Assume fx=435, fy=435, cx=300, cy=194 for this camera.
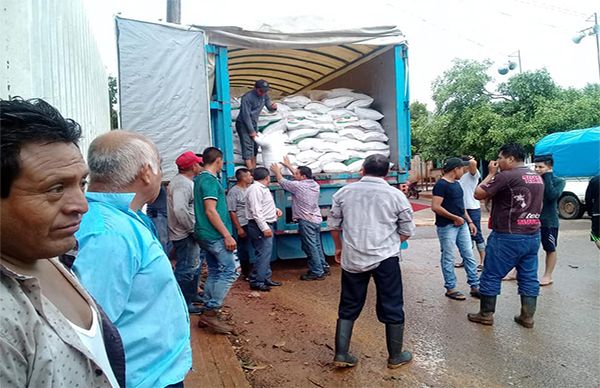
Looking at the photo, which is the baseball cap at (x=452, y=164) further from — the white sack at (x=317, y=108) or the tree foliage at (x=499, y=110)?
the tree foliage at (x=499, y=110)

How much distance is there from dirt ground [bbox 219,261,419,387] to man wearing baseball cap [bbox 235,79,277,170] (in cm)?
168

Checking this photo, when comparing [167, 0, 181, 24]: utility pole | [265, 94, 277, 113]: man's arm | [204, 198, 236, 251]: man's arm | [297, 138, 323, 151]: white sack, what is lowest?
[204, 198, 236, 251]: man's arm

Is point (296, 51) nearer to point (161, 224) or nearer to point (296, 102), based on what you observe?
point (296, 102)

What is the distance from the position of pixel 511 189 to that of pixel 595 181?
6.39ft

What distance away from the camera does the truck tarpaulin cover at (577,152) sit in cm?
1048

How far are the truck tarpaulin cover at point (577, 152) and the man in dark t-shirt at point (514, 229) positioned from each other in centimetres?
754

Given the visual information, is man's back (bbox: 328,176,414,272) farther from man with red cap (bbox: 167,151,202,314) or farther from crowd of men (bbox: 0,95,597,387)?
man with red cap (bbox: 167,151,202,314)

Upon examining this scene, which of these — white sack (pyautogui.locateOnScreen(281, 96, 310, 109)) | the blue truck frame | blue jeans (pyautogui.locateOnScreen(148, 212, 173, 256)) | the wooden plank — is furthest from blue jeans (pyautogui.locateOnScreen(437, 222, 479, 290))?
blue jeans (pyautogui.locateOnScreen(148, 212, 173, 256))

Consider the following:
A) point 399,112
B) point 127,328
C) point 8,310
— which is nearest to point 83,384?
point 8,310

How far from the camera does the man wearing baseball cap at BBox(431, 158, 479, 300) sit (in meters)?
4.64

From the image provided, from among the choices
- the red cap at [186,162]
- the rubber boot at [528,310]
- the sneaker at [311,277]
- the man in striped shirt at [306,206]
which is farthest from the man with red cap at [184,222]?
the rubber boot at [528,310]

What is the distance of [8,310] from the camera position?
74 centimetres

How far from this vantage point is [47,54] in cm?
225

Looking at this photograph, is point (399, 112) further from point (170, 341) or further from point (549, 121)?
point (549, 121)
